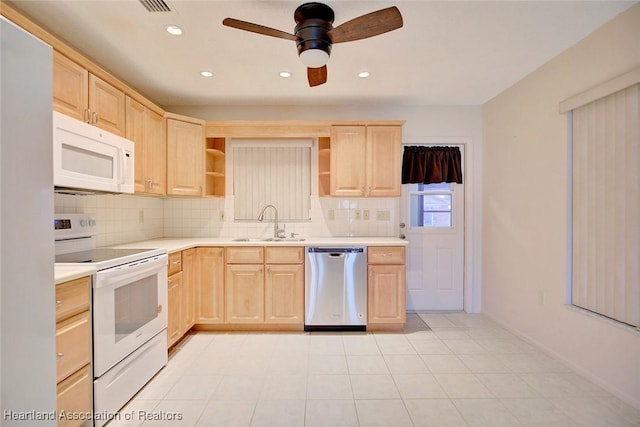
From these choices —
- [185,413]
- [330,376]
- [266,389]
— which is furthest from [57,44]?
[330,376]

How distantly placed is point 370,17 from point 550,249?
2318 mm

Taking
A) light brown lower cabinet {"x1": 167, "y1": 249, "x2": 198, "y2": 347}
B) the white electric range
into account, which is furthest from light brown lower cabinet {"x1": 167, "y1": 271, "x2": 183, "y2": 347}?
the white electric range

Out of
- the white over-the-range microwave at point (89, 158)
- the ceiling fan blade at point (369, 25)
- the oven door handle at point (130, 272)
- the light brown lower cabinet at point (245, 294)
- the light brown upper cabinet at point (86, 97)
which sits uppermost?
the ceiling fan blade at point (369, 25)

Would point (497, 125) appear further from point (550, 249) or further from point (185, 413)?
point (185, 413)

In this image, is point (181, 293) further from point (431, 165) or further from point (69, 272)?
point (431, 165)

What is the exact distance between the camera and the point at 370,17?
160cm

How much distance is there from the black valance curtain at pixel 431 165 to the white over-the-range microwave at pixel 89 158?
9.25ft

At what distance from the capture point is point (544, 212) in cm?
260

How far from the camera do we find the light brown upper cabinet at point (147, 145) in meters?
2.56

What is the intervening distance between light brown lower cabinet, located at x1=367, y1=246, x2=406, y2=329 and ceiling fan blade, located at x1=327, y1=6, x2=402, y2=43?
1.90 metres

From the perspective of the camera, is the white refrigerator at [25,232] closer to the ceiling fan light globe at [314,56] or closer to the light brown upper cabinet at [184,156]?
the ceiling fan light globe at [314,56]

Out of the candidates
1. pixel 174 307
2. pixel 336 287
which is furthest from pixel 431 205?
pixel 174 307

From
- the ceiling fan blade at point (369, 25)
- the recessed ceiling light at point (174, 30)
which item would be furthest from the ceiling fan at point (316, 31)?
the recessed ceiling light at point (174, 30)

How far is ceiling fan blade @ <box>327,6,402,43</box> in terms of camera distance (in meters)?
1.57
